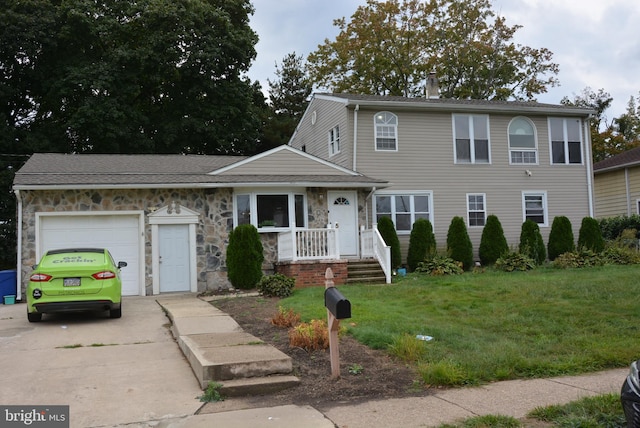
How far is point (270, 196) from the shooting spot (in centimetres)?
1720

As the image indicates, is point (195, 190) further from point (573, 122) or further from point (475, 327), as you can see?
point (573, 122)

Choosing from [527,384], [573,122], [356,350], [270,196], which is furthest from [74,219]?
[573,122]

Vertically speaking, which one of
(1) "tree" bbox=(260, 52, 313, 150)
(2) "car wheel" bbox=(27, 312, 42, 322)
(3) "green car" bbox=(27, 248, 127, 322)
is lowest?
(2) "car wheel" bbox=(27, 312, 42, 322)

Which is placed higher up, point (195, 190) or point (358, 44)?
point (358, 44)

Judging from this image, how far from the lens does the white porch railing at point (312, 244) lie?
1593cm

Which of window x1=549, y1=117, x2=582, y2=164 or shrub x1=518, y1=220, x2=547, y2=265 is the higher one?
window x1=549, y1=117, x2=582, y2=164

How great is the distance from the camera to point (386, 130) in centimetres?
1994

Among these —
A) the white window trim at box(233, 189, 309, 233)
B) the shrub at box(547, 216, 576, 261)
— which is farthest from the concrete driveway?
the shrub at box(547, 216, 576, 261)

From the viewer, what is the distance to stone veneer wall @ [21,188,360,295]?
600 inches

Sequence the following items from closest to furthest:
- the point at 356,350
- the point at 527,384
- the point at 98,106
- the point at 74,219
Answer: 1. the point at 527,384
2. the point at 356,350
3. the point at 74,219
4. the point at 98,106

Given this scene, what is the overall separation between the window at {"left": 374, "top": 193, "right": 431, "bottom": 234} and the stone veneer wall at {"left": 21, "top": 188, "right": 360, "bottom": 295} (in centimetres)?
438

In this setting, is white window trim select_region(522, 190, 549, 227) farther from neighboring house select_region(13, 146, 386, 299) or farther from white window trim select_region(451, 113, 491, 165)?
neighboring house select_region(13, 146, 386, 299)

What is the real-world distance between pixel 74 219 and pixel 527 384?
519 inches

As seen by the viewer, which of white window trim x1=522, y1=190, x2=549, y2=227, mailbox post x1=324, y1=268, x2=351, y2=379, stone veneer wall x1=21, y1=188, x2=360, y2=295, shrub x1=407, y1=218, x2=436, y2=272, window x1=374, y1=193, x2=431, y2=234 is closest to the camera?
mailbox post x1=324, y1=268, x2=351, y2=379
